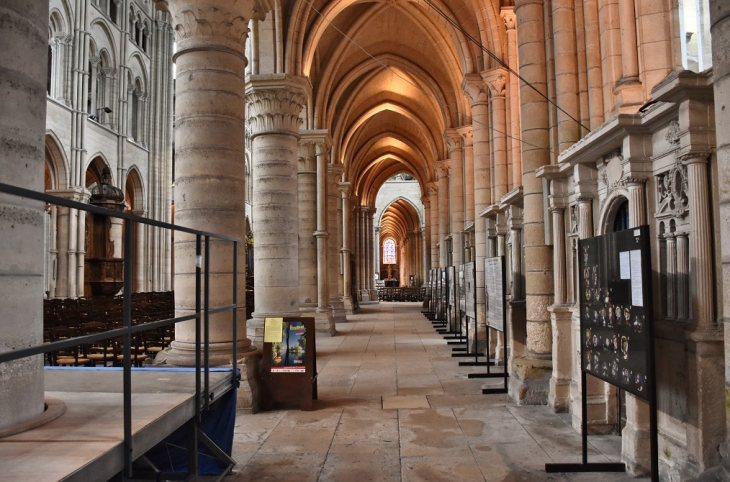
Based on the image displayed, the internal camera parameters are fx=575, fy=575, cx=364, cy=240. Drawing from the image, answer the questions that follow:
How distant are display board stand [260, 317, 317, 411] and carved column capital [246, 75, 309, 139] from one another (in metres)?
5.32

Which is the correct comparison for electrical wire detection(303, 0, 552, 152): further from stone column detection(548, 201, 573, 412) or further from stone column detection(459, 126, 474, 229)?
stone column detection(548, 201, 573, 412)

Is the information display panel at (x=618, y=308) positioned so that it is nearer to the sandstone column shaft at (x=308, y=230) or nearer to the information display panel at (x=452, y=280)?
the information display panel at (x=452, y=280)

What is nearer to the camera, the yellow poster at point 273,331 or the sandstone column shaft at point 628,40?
the sandstone column shaft at point 628,40

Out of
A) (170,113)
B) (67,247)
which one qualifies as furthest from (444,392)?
(170,113)

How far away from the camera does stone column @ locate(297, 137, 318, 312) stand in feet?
57.4

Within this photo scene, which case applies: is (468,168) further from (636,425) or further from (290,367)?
(636,425)

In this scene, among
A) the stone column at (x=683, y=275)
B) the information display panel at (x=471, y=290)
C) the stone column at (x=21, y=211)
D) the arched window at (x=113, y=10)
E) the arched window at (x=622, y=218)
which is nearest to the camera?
the stone column at (x=21, y=211)

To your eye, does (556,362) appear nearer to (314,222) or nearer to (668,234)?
(668,234)

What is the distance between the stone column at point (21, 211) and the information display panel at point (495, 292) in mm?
6556

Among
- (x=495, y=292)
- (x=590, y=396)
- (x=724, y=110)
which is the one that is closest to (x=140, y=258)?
(x=495, y=292)

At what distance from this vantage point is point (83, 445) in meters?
2.51

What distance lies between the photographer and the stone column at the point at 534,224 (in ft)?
25.4

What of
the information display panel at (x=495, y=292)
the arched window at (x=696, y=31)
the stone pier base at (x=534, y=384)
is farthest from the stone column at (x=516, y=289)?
the arched window at (x=696, y=31)

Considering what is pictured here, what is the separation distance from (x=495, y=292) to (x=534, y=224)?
1.36 m
